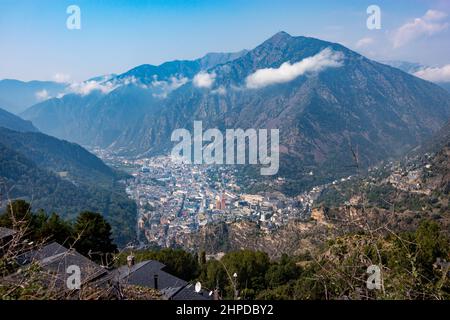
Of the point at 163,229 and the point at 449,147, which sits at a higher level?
the point at 449,147

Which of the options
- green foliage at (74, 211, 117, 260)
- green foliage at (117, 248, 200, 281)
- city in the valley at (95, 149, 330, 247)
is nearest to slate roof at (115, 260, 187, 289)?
green foliage at (74, 211, 117, 260)

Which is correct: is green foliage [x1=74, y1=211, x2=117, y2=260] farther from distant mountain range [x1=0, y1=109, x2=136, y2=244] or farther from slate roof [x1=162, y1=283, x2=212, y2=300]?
distant mountain range [x1=0, y1=109, x2=136, y2=244]

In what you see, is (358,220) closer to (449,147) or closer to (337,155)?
(449,147)

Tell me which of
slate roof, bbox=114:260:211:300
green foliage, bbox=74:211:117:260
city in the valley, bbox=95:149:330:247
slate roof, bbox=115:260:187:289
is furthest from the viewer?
city in the valley, bbox=95:149:330:247

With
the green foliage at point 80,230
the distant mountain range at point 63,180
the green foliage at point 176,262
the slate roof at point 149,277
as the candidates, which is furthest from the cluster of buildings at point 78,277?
the distant mountain range at point 63,180

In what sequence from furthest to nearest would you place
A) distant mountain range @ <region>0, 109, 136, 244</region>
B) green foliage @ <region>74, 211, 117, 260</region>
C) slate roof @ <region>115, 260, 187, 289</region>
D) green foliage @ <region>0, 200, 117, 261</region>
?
distant mountain range @ <region>0, 109, 136, 244</region> < green foliage @ <region>74, 211, 117, 260</region> < green foliage @ <region>0, 200, 117, 261</region> < slate roof @ <region>115, 260, 187, 289</region>

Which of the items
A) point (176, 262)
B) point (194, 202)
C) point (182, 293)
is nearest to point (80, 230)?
point (176, 262)

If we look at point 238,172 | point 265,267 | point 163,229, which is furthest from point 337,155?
point 265,267

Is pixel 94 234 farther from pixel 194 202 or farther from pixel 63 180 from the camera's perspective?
pixel 63 180

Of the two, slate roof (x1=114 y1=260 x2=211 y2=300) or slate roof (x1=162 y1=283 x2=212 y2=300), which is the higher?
slate roof (x1=162 y1=283 x2=212 y2=300)
